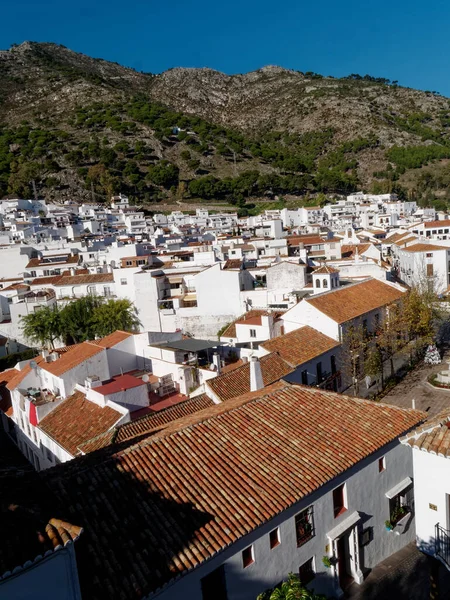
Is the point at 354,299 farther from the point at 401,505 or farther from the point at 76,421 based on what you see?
the point at 76,421

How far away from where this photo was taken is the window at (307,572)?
502 inches

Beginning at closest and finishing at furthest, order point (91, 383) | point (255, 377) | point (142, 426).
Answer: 1. point (142, 426)
2. point (255, 377)
3. point (91, 383)

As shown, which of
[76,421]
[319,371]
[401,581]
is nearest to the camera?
[401,581]

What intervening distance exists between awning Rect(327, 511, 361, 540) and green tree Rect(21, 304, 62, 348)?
121 ft

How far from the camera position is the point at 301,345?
28.0 metres

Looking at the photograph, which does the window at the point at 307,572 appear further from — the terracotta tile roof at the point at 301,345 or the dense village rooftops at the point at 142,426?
the terracotta tile roof at the point at 301,345

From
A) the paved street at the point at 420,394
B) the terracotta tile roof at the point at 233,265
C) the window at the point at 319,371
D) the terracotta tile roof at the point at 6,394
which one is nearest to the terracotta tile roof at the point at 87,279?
the terracotta tile roof at the point at 233,265

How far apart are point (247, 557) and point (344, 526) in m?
3.40

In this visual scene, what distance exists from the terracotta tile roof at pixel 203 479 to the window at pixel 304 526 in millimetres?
885

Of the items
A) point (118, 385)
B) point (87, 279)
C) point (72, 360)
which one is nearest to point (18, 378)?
point (72, 360)

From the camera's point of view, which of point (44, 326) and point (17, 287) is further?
point (17, 287)

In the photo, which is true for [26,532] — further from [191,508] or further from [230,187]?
[230,187]

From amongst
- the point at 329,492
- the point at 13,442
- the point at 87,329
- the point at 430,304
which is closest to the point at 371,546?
the point at 329,492

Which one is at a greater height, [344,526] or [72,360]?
[72,360]
